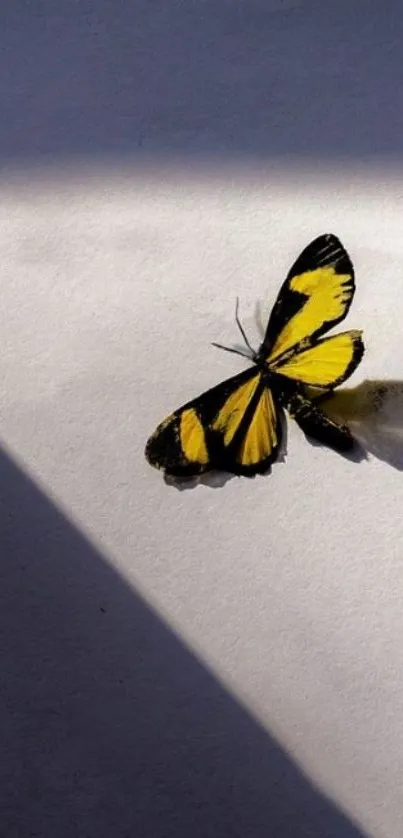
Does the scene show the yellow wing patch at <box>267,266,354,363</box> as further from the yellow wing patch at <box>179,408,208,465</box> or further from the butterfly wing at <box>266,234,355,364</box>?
the yellow wing patch at <box>179,408,208,465</box>

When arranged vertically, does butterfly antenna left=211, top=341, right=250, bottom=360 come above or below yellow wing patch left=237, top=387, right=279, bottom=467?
above

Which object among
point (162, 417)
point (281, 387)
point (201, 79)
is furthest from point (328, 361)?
point (201, 79)

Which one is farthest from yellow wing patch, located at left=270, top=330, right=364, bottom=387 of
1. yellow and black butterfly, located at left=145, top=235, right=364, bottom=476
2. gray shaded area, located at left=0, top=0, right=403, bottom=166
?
gray shaded area, located at left=0, top=0, right=403, bottom=166

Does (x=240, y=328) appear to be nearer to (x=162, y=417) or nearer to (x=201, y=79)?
(x=162, y=417)

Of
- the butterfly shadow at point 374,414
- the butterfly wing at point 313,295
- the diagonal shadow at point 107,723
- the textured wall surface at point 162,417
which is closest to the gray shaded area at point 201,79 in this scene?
the textured wall surface at point 162,417

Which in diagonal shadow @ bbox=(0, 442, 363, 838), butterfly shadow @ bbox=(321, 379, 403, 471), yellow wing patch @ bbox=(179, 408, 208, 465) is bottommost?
diagonal shadow @ bbox=(0, 442, 363, 838)
